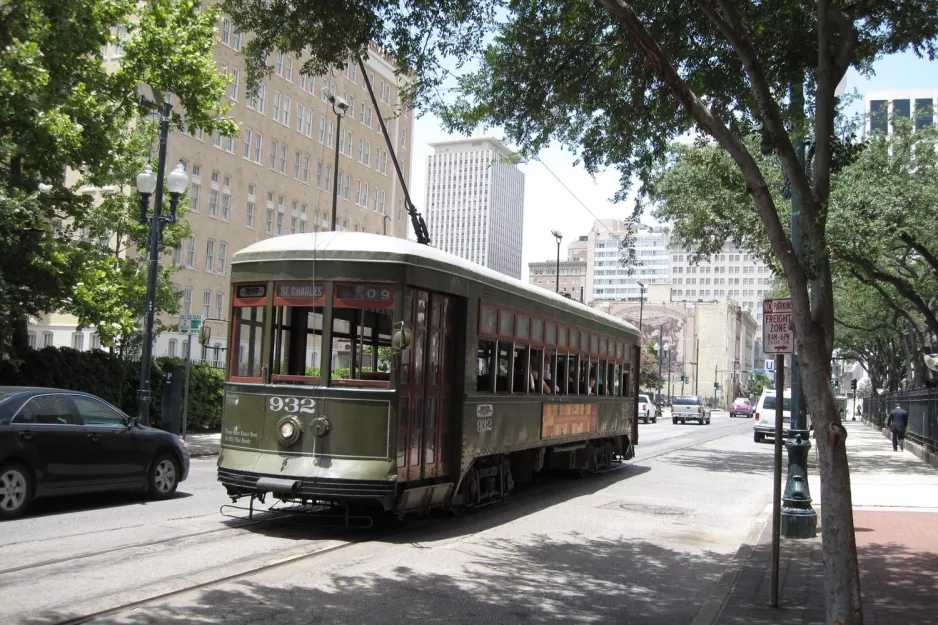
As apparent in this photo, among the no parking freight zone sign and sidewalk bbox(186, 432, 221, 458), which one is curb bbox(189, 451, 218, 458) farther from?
the no parking freight zone sign

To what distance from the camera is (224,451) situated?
1035 centimetres

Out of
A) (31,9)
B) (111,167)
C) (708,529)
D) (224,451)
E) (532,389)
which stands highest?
(31,9)

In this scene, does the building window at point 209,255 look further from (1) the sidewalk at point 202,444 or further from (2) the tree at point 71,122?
(2) the tree at point 71,122

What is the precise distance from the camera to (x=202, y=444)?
21.9 meters

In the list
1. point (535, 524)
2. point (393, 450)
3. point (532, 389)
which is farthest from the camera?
point (532, 389)

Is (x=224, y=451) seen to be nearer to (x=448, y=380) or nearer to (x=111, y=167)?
(x=448, y=380)

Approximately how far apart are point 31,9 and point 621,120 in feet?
42.6

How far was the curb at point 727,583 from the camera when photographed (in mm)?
7207

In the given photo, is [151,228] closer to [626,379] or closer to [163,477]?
[163,477]

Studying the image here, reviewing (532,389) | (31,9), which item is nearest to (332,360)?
(532,389)

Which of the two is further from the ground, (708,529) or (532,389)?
(532,389)

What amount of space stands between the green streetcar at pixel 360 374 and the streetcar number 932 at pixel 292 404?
0.6 inches

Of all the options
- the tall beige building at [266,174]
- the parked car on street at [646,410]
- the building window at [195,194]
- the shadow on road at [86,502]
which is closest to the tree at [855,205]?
the shadow on road at [86,502]

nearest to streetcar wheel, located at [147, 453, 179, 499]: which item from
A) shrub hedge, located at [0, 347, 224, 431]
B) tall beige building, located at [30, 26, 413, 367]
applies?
shrub hedge, located at [0, 347, 224, 431]
